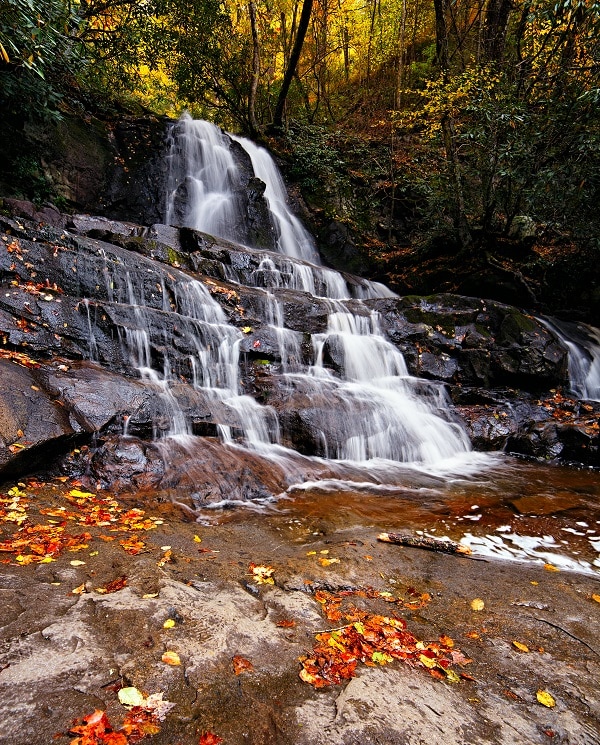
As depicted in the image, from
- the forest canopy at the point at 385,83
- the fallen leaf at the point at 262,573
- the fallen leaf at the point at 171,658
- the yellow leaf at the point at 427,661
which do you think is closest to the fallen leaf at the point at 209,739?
the fallen leaf at the point at 171,658

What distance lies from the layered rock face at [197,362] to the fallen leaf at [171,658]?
9.65 ft

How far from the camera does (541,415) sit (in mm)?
8984

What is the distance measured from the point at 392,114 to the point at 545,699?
15.4 meters

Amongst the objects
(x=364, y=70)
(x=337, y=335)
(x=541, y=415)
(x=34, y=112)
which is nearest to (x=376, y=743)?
(x=337, y=335)

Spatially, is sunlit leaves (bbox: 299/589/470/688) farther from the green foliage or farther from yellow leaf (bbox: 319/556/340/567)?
the green foliage

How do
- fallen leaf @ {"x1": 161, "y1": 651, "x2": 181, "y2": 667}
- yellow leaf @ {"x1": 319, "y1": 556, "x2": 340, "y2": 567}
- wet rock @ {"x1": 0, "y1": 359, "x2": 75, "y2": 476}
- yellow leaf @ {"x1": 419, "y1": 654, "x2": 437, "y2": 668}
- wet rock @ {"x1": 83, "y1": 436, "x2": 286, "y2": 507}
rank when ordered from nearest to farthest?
fallen leaf @ {"x1": 161, "y1": 651, "x2": 181, "y2": 667}, yellow leaf @ {"x1": 419, "y1": 654, "x2": 437, "y2": 668}, yellow leaf @ {"x1": 319, "y1": 556, "x2": 340, "y2": 567}, wet rock @ {"x1": 0, "y1": 359, "x2": 75, "y2": 476}, wet rock @ {"x1": 83, "y1": 436, "x2": 286, "y2": 507}

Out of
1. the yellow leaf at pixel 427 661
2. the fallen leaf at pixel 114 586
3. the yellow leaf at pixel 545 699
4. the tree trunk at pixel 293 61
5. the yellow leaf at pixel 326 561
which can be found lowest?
the yellow leaf at pixel 545 699

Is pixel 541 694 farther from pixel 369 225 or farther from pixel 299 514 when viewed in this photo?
pixel 369 225

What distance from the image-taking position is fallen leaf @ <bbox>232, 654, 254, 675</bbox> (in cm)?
184

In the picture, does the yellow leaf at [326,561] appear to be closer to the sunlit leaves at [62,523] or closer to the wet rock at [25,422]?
the sunlit leaves at [62,523]

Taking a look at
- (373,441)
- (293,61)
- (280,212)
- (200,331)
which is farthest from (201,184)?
(373,441)

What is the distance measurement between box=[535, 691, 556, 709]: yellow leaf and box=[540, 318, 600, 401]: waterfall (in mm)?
10072

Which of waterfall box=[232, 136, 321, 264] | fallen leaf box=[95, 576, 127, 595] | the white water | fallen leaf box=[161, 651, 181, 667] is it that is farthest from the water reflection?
the white water

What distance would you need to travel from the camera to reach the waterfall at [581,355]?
415 inches
